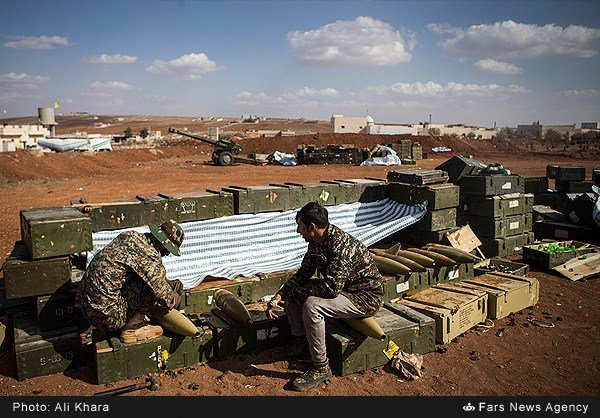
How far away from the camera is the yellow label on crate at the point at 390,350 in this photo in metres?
5.18

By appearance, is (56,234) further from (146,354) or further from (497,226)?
(497,226)

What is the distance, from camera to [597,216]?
9977 millimetres

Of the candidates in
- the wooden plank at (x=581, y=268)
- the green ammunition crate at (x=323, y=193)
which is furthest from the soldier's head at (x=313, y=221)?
the wooden plank at (x=581, y=268)

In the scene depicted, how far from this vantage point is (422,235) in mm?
9117

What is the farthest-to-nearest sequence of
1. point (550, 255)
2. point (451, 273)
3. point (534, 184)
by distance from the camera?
point (534, 184) → point (550, 255) → point (451, 273)

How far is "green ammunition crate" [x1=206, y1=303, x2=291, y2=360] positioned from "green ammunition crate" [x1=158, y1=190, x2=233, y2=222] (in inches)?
82.0

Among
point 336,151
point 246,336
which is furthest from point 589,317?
point 336,151

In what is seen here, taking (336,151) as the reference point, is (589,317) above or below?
below

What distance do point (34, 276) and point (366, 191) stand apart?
20.1 feet

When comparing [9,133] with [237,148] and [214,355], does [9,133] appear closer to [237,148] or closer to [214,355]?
[237,148]

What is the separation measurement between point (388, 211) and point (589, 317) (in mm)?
3935

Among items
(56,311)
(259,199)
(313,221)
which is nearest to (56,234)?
(56,311)
